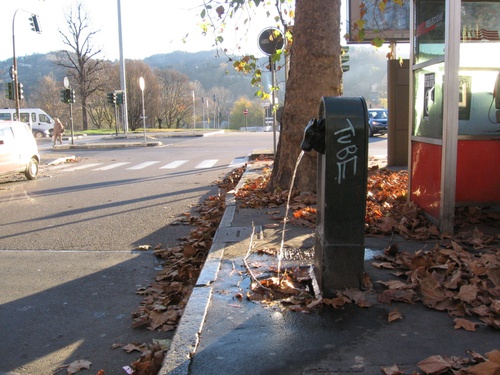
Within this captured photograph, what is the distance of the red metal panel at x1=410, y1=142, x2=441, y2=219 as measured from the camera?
17.4 feet

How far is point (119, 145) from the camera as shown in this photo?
29734 millimetres

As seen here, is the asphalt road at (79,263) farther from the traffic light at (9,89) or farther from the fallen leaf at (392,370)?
the traffic light at (9,89)

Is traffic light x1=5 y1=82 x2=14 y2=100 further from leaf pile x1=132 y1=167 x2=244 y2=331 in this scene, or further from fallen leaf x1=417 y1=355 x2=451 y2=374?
fallen leaf x1=417 y1=355 x2=451 y2=374

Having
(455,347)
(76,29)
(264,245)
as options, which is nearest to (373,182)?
(264,245)

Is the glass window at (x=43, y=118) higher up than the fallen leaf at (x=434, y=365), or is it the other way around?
the glass window at (x=43, y=118)

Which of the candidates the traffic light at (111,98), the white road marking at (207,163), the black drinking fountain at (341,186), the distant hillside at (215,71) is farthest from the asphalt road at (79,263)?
the distant hillside at (215,71)

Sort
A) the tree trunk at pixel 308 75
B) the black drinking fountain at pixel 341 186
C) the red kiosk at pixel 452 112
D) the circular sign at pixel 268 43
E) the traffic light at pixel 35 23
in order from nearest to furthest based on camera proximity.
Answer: the black drinking fountain at pixel 341 186, the red kiosk at pixel 452 112, the tree trunk at pixel 308 75, the circular sign at pixel 268 43, the traffic light at pixel 35 23

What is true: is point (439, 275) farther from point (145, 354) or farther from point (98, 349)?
point (98, 349)

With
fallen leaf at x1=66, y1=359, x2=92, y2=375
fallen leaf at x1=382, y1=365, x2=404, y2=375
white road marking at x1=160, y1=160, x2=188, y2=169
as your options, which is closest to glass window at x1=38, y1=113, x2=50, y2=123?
white road marking at x1=160, y1=160, x2=188, y2=169

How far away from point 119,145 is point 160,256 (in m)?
25.1

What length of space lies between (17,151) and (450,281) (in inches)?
487

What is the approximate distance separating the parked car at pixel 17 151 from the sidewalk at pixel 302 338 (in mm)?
10641

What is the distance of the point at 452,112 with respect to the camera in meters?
4.92

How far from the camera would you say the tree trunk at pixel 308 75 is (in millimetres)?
7531
